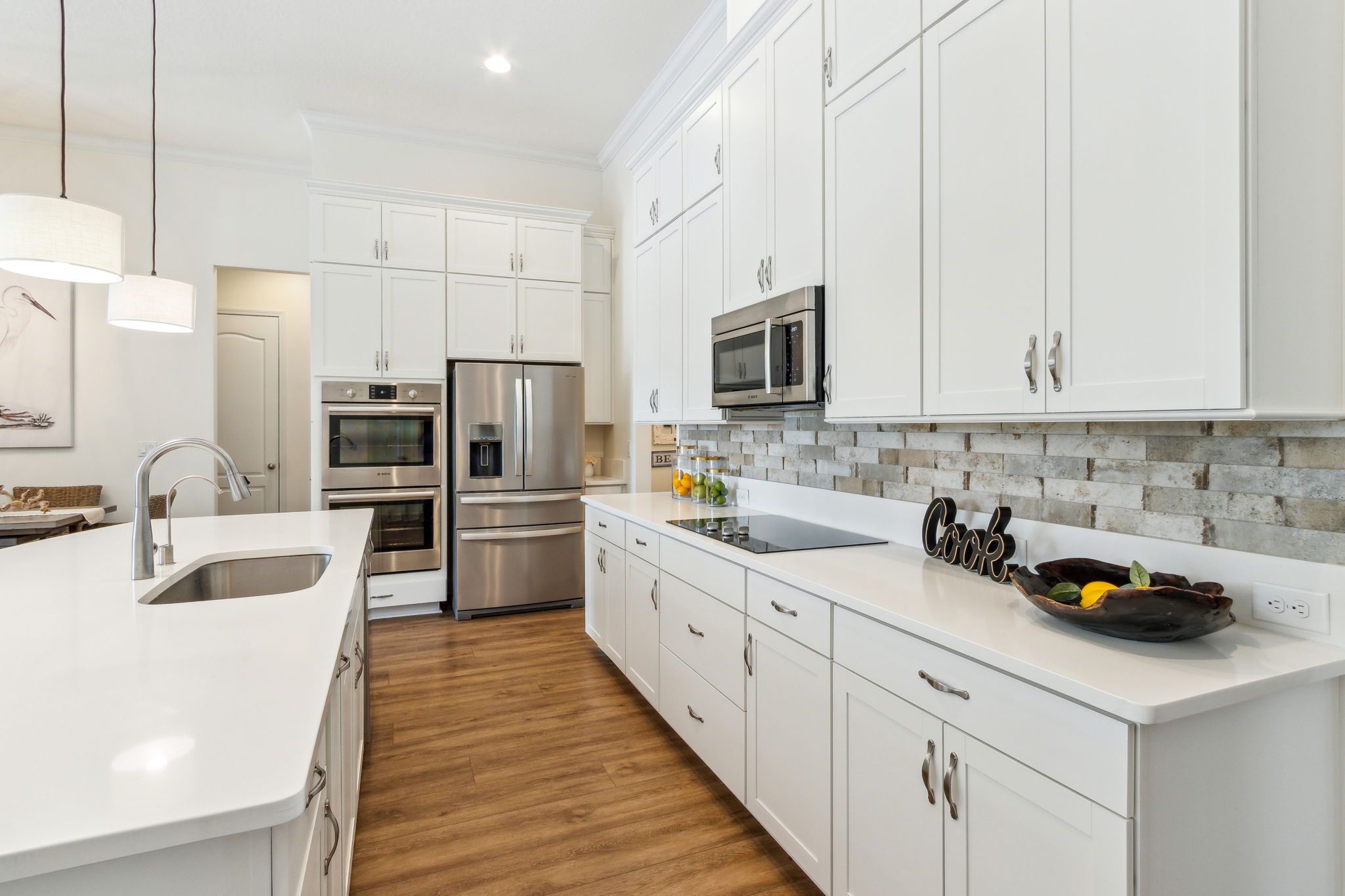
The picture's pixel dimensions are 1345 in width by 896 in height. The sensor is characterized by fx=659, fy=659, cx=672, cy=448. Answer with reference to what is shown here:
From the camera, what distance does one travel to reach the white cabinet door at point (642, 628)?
8.91 ft

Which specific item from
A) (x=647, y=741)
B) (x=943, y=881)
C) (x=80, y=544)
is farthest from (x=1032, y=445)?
(x=80, y=544)

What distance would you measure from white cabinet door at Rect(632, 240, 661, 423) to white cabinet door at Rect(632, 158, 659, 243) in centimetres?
8

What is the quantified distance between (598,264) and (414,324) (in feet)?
4.73

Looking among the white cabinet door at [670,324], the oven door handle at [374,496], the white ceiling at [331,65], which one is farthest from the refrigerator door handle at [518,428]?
the white ceiling at [331,65]

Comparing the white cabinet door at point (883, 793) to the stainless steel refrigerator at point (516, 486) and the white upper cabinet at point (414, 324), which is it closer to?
the stainless steel refrigerator at point (516, 486)

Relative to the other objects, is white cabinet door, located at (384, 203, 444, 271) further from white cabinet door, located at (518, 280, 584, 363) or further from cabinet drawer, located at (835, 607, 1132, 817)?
cabinet drawer, located at (835, 607, 1132, 817)

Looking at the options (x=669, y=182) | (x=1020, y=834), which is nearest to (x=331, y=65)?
(x=669, y=182)

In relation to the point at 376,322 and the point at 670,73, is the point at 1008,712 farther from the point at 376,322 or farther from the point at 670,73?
the point at 376,322

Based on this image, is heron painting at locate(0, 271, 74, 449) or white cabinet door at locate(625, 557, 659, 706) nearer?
white cabinet door at locate(625, 557, 659, 706)

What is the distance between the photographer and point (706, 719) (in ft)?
7.42

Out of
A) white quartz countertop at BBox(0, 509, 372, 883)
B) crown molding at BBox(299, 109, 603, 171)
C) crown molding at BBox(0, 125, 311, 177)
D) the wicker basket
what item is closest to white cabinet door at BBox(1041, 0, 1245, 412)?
white quartz countertop at BBox(0, 509, 372, 883)

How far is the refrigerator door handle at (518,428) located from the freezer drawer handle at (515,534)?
400 mm

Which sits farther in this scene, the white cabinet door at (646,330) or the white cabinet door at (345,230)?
the white cabinet door at (345,230)

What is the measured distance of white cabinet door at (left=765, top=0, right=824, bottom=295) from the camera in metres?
2.10
